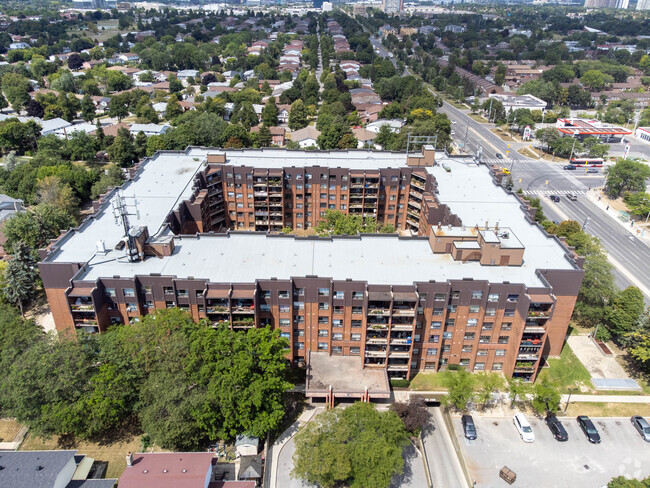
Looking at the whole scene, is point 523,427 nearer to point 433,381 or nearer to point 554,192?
point 433,381

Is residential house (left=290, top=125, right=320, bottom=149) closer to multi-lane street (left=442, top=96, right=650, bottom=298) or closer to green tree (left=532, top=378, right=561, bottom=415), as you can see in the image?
multi-lane street (left=442, top=96, right=650, bottom=298)

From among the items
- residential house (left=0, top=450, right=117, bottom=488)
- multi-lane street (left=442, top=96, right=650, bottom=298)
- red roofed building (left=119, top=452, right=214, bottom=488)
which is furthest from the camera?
multi-lane street (left=442, top=96, right=650, bottom=298)

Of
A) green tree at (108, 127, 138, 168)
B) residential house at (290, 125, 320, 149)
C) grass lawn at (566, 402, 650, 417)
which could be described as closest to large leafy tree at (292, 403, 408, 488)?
grass lawn at (566, 402, 650, 417)

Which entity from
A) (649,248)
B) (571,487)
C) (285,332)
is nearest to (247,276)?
(285,332)

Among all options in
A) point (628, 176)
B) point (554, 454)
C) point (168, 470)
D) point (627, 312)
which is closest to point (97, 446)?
point (168, 470)

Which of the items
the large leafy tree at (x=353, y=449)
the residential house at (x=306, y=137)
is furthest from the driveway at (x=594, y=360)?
the residential house at (x=306, y=137)

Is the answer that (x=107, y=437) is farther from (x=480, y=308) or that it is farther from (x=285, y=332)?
(x=480, y=308)
